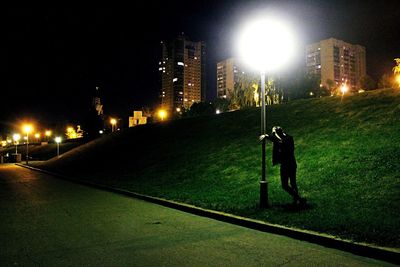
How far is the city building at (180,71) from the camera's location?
506ft

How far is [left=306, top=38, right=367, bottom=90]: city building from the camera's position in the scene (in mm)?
111688

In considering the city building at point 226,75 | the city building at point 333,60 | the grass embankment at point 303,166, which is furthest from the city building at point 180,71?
the grass embankment at point 303,166

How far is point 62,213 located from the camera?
10477 millimetres

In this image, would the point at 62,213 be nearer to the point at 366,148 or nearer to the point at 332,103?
the point at 366,148

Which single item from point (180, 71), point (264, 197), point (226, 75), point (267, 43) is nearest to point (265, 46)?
point (267, 43)

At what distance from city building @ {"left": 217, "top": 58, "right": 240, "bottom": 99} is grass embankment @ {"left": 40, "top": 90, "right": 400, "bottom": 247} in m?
103

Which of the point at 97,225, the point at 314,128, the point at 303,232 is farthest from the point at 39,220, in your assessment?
the point at 314,128

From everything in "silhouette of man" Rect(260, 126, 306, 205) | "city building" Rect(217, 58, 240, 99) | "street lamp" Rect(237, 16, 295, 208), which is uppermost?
"city building" Rect(217, 58, 240, 99)

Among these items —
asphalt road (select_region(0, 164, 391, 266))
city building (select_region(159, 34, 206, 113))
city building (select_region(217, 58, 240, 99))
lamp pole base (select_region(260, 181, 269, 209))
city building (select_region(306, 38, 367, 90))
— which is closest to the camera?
asphalt road (select_region(0, 164, 391, 266))

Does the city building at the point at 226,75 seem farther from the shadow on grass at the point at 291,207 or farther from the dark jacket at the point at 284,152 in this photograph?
the dark jacket at the point at 284,152

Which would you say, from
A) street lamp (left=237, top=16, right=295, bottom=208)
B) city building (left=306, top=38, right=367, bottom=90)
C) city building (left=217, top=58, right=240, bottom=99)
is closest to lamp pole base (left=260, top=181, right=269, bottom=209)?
street lamp (left=237, top=16, right=295, bottom=208)

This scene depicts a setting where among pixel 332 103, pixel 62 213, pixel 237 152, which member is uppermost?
pixel 332 103

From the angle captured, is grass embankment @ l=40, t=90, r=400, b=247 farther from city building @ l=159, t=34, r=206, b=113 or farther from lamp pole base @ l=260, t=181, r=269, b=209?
city building @ l=159, t=34, r=206, b=113

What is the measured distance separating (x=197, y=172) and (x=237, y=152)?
2741 mm
